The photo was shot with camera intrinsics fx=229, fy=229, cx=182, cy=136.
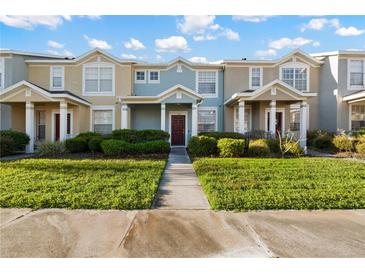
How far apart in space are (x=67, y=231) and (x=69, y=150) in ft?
33.2

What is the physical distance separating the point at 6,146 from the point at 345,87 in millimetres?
21120

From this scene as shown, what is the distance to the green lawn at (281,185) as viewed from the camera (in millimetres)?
4941

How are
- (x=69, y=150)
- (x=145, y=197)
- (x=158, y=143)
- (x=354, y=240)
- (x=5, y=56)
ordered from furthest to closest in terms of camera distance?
(x=5, y=56) → (x=69, y=150) → (x=158, y=143) → (x=145, y=197) → (x=354, y=240)

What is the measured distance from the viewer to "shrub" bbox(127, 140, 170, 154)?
11.6 meters

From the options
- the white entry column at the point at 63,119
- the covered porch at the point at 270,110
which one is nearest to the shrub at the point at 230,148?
the covered porch at the point at 270,110

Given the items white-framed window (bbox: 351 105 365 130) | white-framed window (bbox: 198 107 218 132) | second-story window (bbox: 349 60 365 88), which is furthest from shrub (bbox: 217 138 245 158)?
second-story window (bbox: 349 60 365 88)

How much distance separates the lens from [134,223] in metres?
4.05

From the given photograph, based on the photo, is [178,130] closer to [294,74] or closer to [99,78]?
[99,78]

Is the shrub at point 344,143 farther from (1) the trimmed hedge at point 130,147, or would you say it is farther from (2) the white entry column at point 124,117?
(2) the white entry column at point 124,117

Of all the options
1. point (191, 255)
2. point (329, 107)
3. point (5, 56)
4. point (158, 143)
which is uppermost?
point (5, 56)

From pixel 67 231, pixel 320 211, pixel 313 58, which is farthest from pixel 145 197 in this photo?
pixel 313 58

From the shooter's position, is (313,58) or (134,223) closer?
(134,223)

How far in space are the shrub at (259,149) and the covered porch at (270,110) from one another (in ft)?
8.61

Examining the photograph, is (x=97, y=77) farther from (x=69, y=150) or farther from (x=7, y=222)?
(x=7, y=222)
